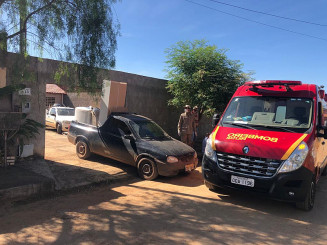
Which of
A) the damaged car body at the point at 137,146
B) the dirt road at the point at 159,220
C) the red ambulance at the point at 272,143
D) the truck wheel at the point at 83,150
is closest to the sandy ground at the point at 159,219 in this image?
the dirt road at the point at 159,220

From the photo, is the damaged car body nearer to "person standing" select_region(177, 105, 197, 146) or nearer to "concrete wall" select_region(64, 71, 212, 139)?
"person standing" select_region(177, 105, 197, 146)

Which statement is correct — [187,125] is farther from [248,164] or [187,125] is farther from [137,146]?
[248,164]

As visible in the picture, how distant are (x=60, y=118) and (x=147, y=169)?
362 inches

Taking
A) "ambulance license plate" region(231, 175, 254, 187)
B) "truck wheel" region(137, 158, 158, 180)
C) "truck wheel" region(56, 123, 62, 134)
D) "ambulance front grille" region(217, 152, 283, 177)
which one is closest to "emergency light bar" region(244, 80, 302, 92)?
"ambulance front grille" region(217, 152, 283, 177)

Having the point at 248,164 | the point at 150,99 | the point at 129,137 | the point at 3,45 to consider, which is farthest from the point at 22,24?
the point at 150,99

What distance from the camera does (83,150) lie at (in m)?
8.16

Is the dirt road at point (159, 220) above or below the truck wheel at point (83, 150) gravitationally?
below

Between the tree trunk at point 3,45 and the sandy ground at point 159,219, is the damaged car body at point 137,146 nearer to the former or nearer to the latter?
the sandy ground at point 159,219

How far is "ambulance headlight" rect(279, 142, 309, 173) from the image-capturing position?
14.4ft

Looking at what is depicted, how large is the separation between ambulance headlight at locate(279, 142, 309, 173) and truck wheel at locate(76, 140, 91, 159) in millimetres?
5656

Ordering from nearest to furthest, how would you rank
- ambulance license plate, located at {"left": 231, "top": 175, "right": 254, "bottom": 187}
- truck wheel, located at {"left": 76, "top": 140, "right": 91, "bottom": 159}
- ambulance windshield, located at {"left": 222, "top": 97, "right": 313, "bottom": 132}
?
1. ambulance license plate, located at {"left": 231, "top": 175, "right": 254, "bottom": 187}
2. ambulance windshield, located at {"left": 222, "top": 97, "right": 313, "bottom": 132}
3. truck wheel, located at {"left": 76, "top": 140, "right": 91, "bottom": 159}

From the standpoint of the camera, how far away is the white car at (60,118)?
45.6 ft

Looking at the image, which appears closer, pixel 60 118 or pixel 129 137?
pixel 129 137

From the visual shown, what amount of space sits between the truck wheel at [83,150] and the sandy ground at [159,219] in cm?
236
